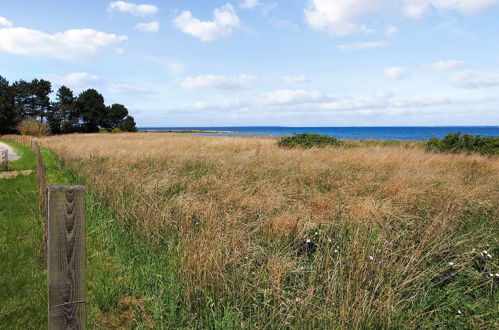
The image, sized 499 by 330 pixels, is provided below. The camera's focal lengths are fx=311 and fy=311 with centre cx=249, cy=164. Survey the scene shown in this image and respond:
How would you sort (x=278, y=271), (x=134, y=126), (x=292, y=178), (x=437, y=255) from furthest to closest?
(x=134, y=126)
(x=292, y=178)
(x=437, y=255)
(x=278, y=271)

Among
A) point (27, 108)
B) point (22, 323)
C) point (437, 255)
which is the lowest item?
point (22, 323)

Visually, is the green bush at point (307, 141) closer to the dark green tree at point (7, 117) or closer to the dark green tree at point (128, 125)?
the dark green tree at point (7, 117)

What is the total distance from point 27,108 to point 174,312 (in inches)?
2763

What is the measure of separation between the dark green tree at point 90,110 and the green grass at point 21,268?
213ft

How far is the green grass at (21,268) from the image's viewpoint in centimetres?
307

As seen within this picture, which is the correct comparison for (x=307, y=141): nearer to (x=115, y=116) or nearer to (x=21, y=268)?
(x=21, y=268)

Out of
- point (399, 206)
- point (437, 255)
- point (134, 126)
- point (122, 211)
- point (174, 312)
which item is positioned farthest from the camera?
point (134, 126)

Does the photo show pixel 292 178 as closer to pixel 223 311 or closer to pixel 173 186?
pixel 173 186

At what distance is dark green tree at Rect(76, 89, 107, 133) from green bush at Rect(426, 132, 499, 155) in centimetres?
6502

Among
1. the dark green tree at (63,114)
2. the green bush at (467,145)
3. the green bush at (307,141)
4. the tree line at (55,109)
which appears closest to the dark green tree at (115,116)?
the tree line at (55,109)

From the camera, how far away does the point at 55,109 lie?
200 ft

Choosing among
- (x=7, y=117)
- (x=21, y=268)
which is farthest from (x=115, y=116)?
(x=21, y=268)

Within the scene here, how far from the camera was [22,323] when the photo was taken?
2961 millimetres

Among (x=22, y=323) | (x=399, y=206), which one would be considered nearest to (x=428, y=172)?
(x=399, y=206)
